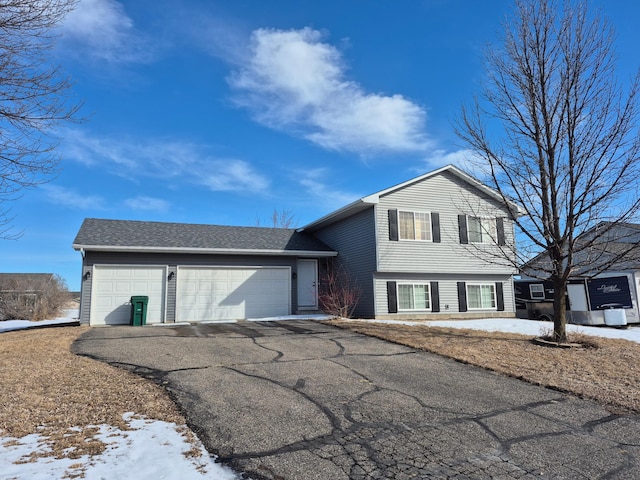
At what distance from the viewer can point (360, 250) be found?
1642 centimetres

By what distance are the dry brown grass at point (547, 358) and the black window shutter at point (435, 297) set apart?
13.9ft

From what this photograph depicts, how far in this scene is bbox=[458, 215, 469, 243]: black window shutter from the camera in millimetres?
17062

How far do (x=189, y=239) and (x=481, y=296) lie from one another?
40.9ft

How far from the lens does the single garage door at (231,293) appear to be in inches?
607

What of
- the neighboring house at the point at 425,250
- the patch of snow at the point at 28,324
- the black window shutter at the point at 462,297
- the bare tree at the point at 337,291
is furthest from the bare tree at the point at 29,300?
the black window shutter at the point at 462,297

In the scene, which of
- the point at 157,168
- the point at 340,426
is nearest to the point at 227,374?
the point at 340,426

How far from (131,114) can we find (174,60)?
230 centimetres

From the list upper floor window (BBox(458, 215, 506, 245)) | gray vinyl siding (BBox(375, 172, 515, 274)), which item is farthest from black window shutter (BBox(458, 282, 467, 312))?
upper floor window (BBox(458, 215, 506, 245))

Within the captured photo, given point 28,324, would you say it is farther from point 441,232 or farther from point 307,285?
point 441,232

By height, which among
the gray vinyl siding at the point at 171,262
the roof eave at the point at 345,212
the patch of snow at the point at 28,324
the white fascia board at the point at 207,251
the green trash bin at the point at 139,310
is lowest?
the patch of snow at the point at 28,324

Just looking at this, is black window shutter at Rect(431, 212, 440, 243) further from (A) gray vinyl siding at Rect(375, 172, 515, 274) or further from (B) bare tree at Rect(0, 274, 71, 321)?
(B) bare tree at Rect(0, 274, 71, 321)

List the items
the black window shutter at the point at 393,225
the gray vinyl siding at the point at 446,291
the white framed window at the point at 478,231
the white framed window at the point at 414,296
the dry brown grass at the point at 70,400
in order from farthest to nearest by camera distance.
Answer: the white framed window at the point at 478,231 → the white framed window at the point at 414,296 → the black window shutter at the point at 393,225 → the gray vinyl siding at the point at 446,291 → the dry brown grass at the point at 70,400

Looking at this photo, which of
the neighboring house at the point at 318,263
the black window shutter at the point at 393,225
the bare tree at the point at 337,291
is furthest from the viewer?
the bare tree at the point at 337,291

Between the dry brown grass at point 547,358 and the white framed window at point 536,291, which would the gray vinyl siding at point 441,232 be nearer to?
the white framed window at point 536,291
